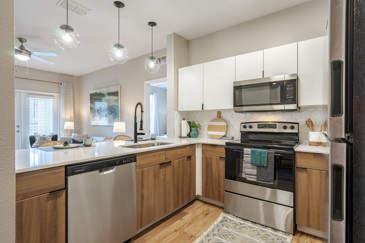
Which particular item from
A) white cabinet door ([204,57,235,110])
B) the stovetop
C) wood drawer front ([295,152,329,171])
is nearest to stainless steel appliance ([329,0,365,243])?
wood drawer front ([295,152,329,171])

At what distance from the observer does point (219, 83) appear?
9.11ft

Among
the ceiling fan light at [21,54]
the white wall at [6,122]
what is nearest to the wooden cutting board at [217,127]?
the white wall at [6,122]

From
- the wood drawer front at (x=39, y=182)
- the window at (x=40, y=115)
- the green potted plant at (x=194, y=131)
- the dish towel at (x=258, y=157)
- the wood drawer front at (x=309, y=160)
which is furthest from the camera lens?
the window at (x=40, y=115)

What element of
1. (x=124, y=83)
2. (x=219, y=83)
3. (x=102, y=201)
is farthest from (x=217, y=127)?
(x=124, y=83)

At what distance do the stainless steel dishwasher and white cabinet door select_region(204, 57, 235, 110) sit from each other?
1534mm

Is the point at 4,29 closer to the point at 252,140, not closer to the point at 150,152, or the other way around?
the point at 150,152

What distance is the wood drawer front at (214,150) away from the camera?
98.6 inches

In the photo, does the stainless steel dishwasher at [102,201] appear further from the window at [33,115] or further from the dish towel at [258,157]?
the window at [33,115]

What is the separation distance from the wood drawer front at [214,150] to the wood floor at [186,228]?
74cm

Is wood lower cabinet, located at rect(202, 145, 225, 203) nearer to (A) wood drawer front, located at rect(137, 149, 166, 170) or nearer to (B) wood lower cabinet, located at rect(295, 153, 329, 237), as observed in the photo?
(A) wood drawer front, located at rect(137, 149, 166, 170)

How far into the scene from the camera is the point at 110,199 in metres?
1.62

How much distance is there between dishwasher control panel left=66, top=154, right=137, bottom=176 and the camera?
139 centimetres

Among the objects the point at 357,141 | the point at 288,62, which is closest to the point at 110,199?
the point at 357,141

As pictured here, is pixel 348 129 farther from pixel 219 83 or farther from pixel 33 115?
pixel 33 115
